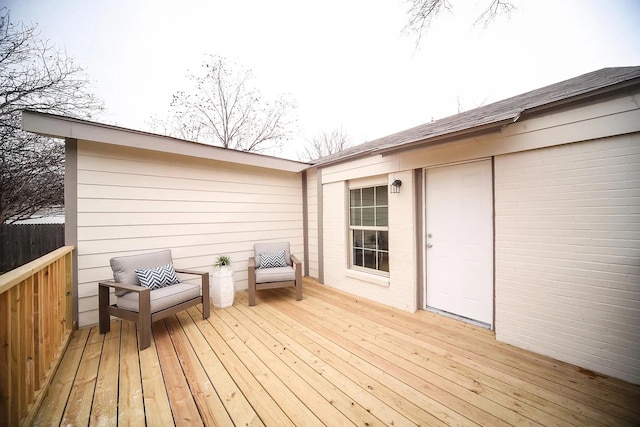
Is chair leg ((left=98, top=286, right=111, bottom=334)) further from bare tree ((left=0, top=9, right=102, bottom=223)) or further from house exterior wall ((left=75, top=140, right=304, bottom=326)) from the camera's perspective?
bare tree ((left=0, top=9, right=102, bottom=223))

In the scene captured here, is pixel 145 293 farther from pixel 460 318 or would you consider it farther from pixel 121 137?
pixel 460 318

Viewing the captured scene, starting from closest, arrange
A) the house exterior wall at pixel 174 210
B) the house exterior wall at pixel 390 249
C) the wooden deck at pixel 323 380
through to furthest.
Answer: the wooden deck at pixel 323 380 → the house exterior wall at pixel 174 210 → the house exterior wall at pixel 390 249

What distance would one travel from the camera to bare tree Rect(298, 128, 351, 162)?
11.6 metres

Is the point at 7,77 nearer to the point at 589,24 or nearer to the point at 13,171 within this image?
the point at 13,171

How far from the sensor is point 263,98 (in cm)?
818

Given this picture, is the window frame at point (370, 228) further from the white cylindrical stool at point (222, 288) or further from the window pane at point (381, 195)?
the white cylindrical stool at point (222, 288)

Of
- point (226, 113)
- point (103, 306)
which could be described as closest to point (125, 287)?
point (103, 306)

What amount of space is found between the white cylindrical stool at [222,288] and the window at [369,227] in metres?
2.24

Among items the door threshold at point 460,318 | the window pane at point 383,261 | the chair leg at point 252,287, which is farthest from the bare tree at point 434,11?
the chair leg at point 252,287

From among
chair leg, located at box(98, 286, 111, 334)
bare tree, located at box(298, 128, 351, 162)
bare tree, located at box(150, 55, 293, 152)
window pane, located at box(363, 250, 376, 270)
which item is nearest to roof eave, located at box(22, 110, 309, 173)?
chair leg, located at box(98, 286, 111, 334)

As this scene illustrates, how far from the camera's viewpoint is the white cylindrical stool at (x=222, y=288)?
349 centimetres

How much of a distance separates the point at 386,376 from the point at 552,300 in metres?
1.85

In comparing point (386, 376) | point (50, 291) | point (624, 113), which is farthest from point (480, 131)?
point (50, 291)

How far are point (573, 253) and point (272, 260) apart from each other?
3.84 meters
